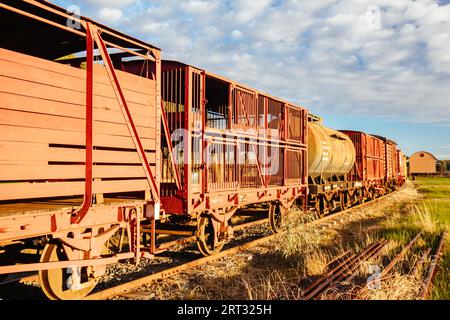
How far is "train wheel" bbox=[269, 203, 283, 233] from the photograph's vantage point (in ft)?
37.4

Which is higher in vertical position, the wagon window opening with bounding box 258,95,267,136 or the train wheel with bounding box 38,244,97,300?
the wagon window opening with bounding box 258,95,267,136

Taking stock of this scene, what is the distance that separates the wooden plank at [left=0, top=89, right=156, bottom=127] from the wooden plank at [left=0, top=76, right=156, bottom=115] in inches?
1.7

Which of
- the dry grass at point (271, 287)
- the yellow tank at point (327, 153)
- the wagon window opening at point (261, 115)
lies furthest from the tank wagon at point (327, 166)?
the dry grass at point (271, 287)

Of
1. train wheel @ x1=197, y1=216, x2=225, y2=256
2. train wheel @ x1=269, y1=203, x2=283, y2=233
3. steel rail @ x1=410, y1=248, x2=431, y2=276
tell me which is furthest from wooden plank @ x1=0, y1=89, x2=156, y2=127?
train wheel @ x1=269, y1=203, x2=283, y2=233

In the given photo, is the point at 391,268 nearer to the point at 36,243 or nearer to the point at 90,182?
the point at 90,182

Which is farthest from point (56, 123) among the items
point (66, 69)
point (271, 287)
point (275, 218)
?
point (275, 218)

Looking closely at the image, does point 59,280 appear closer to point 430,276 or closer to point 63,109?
point 63,109

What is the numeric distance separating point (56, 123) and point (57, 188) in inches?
30.3

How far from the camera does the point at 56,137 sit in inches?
185

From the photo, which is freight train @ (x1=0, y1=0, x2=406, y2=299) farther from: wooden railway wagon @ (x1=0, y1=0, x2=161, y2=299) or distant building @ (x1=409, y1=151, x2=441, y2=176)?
distant building @ (x1=409, y1=151, x2=441, y2=176)

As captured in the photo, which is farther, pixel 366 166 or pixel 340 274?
pixel 366 166

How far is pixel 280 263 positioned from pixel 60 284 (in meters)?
4.41
